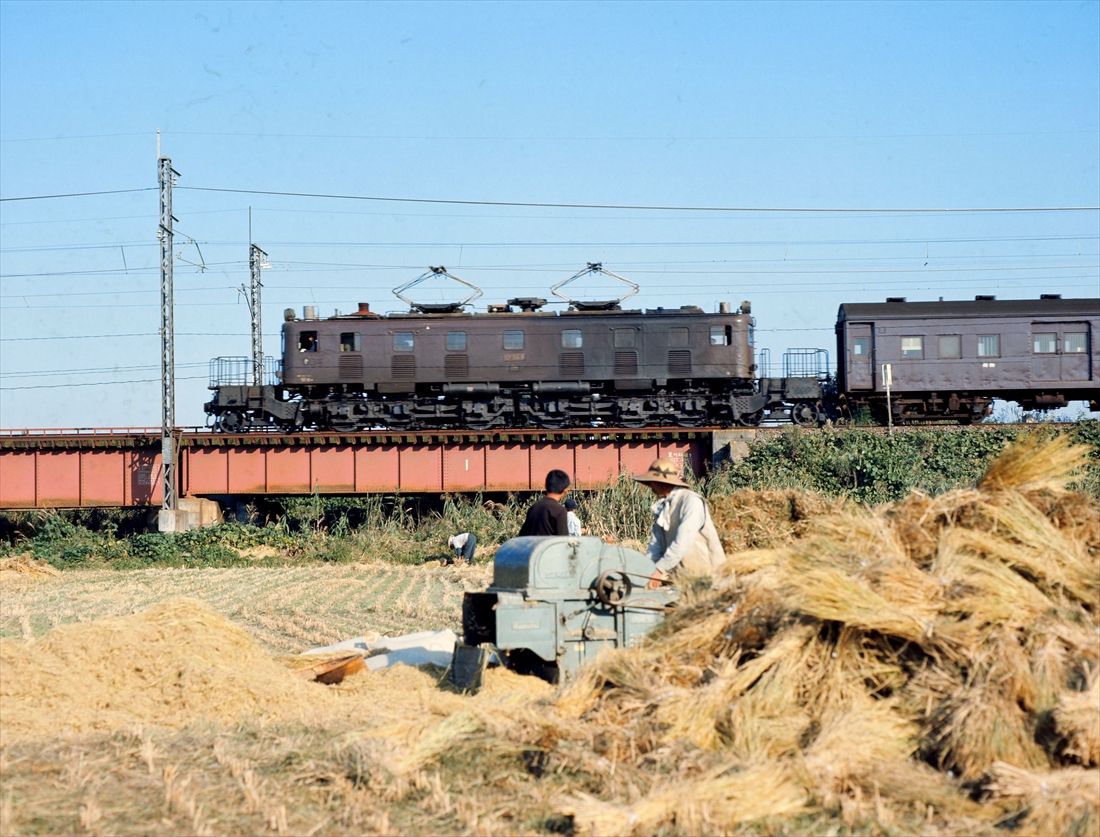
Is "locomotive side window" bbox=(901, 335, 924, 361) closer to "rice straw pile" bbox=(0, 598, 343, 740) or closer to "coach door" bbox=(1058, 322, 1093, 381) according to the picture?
"coach door" bbox=(1058, 322, 1093, 381)

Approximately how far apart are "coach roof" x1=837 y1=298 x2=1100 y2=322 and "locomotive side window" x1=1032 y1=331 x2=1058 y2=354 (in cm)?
58

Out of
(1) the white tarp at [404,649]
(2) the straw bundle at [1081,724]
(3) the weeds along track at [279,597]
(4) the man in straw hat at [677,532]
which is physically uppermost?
(4) the man in straw hat at [677,532]

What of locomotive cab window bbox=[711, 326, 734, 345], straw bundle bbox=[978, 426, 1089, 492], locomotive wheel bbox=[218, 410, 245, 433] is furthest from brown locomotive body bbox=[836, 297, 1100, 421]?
straw bundle bbox=[978, 426, 1089, 492]

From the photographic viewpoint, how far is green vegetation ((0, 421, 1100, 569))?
94.3 ft

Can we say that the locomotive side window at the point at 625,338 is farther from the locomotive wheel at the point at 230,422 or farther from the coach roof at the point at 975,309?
the locomotive wheel at the point at 230,422

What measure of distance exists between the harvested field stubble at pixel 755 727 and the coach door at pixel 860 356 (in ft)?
88.2

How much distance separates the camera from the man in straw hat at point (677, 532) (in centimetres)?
935

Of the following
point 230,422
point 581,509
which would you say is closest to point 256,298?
point 230,422

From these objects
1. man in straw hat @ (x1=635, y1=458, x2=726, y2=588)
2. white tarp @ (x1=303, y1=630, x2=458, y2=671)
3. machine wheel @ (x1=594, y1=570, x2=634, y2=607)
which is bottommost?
white tarp @ (x1=303, y1=630, x2=458, y2=671)

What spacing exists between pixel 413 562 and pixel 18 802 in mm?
21875

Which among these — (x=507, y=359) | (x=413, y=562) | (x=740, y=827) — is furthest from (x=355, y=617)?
(x=507, y=359)

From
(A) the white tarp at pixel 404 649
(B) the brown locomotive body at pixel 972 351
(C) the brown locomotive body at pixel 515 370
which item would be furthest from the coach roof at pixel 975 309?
(A) the white tarp at pixel 404 649

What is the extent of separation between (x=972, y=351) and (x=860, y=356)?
3128 millimetres

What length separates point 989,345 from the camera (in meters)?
34.5
